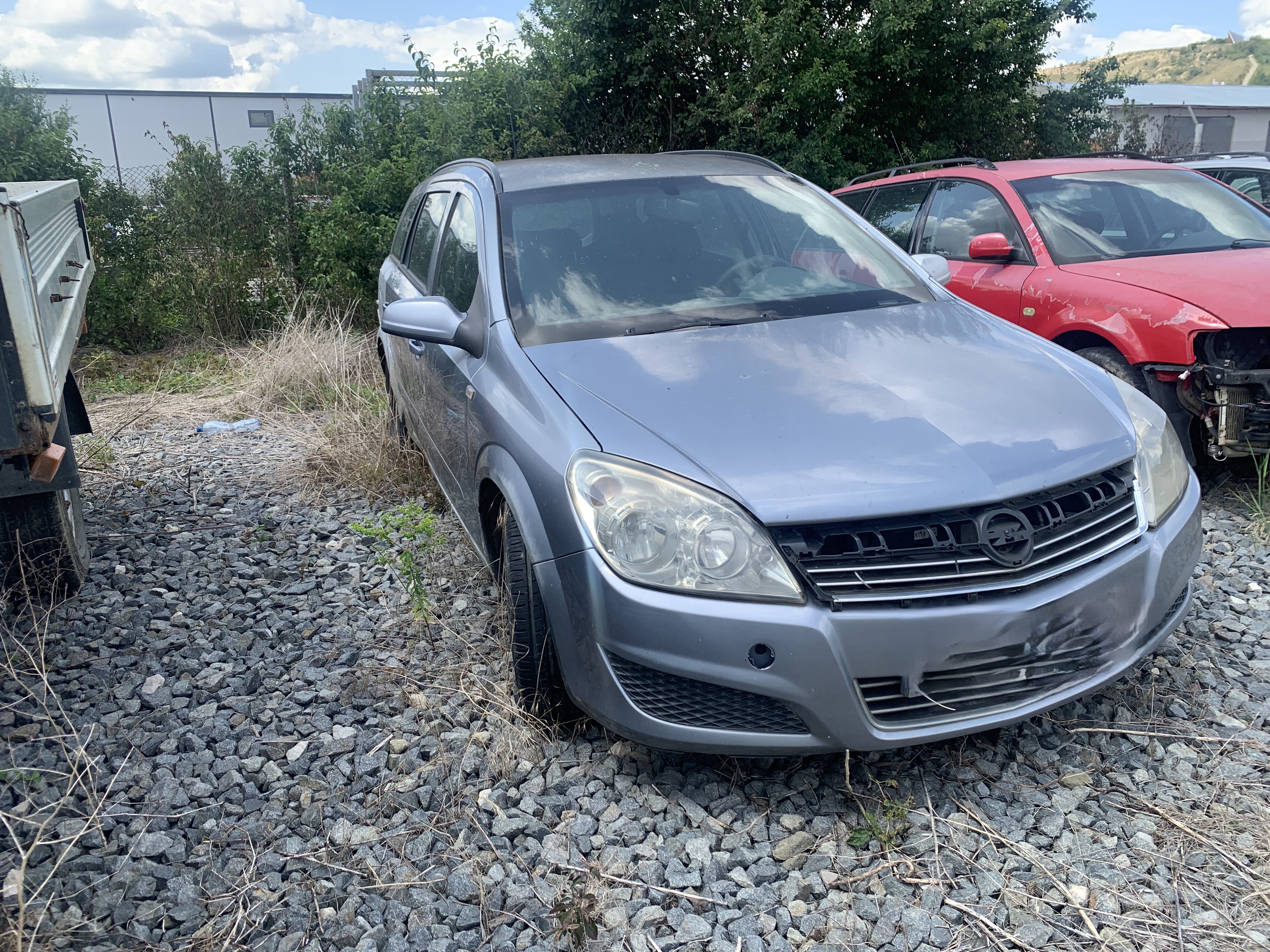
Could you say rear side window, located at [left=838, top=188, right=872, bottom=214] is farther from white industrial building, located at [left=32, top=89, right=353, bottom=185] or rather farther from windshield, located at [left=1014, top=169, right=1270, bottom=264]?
white industrial building, located at [left=32, top=89, right=353, bottom=185]

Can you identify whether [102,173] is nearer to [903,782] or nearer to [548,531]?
[548,531]

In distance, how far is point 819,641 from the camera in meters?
2.11

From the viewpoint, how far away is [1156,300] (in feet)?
13.7

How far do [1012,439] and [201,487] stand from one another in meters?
4.43

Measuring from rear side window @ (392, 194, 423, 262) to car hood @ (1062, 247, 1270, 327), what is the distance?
11.4 feet

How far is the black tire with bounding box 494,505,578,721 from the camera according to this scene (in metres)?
2.61

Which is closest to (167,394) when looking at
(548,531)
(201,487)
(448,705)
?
(201,487)

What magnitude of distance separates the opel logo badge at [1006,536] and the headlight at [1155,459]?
50 centimetres

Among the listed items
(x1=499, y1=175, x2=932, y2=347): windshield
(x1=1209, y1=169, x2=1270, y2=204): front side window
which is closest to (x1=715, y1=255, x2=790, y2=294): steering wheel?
(x1=499, y1=175, x2=932, y2=347): windshield

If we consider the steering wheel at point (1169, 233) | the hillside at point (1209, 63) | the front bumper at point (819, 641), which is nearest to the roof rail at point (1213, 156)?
the steering wheel at point (1169, 233)

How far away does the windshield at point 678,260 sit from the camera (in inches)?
121

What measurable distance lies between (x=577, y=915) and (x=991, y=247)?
423 centimetres

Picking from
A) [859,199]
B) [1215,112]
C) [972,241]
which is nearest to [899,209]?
[859,199]

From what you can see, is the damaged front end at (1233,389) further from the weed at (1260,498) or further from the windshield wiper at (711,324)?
the windshield wiper at (711,324)
